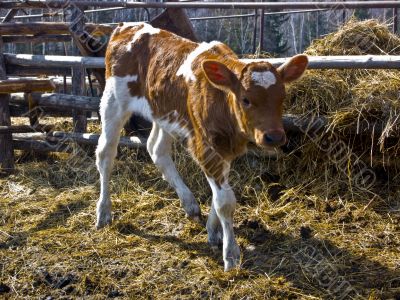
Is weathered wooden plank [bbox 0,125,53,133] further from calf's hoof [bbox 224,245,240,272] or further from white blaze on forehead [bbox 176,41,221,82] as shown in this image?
calf's hoof [bbox 224,245,240,272]

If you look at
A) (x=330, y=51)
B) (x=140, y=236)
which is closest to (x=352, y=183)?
(x=330, y=51)

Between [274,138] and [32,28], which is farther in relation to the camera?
[32,28]

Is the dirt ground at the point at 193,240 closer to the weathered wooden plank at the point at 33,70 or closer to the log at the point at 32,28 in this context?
the weathered wooden plank at the point at 33,70

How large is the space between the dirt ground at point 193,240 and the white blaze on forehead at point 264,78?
1.32 meters

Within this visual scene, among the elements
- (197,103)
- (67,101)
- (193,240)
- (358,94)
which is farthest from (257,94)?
(67,101)

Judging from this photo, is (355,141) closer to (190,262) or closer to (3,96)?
(190,262)

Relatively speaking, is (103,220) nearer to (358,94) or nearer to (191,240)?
(191,240)

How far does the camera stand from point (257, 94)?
3846 mm

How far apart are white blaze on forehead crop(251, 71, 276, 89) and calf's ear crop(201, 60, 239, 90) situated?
0.65 feet

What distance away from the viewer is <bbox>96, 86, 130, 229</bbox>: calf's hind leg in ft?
17.5

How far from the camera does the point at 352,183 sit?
528 centimetres

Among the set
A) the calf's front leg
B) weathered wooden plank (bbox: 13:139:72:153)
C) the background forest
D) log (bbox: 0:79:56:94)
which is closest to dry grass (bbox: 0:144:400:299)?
the calf's front leg

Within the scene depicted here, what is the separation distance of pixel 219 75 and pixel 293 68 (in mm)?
547

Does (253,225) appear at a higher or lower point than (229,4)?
lower
